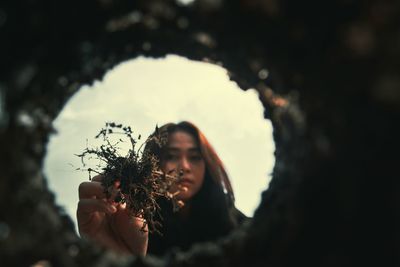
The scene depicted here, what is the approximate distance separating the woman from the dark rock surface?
1.96 meters

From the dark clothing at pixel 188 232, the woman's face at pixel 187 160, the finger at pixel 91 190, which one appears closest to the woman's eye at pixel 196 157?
the woman's face at pixel 187 160

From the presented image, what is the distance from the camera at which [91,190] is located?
2465 mm

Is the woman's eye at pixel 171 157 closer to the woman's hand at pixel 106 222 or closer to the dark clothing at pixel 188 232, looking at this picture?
the dark clothing at pixel 188 232

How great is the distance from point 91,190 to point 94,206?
0.40 ft

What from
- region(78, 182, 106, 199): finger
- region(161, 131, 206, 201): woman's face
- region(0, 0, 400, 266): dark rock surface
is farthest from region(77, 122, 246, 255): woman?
region(0, 0, 400, 266): dark rock surface

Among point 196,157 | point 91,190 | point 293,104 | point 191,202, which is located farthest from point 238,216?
point 293,104

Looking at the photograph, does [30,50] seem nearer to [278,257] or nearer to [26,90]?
[26,90]

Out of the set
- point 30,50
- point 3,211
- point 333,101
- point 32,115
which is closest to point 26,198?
point 3,211

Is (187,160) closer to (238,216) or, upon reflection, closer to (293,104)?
(238,216)

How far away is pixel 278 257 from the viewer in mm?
771

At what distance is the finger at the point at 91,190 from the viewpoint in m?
2.46

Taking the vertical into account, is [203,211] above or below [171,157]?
below

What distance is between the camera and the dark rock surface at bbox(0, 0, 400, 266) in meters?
0.59

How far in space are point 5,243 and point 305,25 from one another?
2.43 ft
